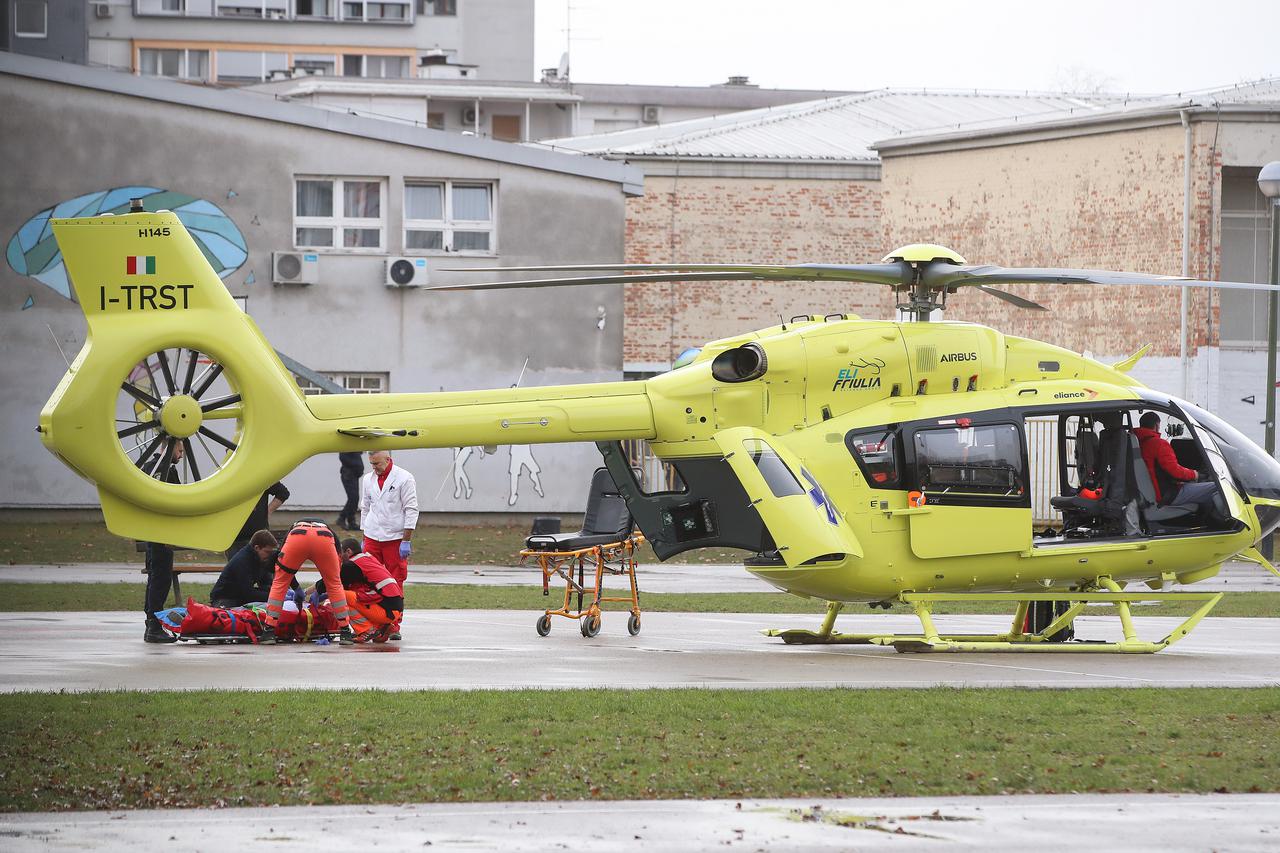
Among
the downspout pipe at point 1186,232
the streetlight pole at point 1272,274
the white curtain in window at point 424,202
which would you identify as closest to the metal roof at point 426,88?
the white curtain in window at point 424,202

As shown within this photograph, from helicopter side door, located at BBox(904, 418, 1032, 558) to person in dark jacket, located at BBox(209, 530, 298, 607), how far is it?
20.5ft

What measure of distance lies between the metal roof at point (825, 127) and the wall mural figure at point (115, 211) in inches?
522

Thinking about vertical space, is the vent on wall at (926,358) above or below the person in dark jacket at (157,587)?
above

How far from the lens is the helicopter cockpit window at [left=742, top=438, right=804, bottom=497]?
14.9m

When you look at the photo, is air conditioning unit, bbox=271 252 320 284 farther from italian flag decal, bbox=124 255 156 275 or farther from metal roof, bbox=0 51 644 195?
italian flag decal, bbox=124 255 156 275

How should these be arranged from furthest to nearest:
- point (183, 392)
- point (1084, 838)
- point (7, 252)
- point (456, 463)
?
point (456, 463), point (7, 252), point (183, 392), point (1084, 838)

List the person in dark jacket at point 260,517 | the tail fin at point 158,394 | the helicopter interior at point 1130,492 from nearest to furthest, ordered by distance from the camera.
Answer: the tail fin at point 158,394 < the helicopter interior at point 1130,492 < the person in dark jacket at point 260,517

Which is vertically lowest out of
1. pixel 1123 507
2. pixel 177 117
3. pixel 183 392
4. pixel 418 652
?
pixel 418 652

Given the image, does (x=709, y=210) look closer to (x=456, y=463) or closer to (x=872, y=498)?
(x=456, y=463)

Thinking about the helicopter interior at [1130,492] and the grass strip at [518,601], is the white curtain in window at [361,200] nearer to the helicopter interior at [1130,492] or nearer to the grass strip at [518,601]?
the grass strip at [518,601]

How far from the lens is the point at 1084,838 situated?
8.12m

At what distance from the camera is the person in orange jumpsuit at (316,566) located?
15.4 metres

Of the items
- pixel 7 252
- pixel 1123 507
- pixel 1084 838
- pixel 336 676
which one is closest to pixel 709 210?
pixel 7 252

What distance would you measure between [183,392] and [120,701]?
11.6 ft
